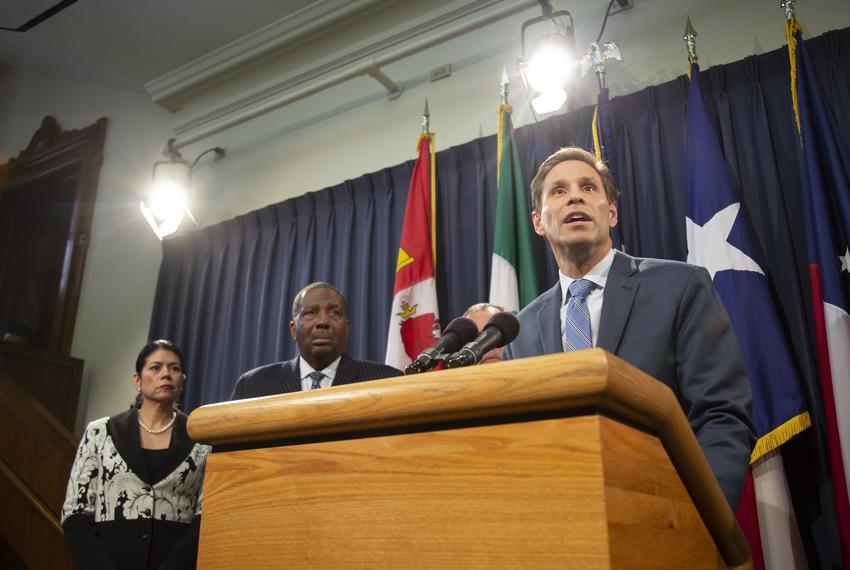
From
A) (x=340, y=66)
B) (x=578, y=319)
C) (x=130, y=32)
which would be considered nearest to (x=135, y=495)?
(x=578, y=319)

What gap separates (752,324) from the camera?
2613 millimetres

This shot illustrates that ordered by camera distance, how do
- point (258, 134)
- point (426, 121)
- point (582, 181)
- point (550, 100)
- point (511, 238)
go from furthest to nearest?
1. point (258, 134)
2. point (426, 121)
3. point (550, 100)
4. point (511, 238)
5. point (582, 181)

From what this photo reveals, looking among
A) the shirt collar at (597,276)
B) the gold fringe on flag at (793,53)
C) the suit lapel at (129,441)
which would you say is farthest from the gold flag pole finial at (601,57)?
the suit lapel at (129,441)

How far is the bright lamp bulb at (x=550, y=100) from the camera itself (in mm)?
3500

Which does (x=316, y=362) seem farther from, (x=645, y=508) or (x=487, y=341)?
(x=645, y=508)

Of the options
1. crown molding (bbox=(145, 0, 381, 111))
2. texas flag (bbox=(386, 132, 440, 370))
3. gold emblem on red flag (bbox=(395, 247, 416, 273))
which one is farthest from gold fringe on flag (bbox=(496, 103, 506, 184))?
crown molding (bbox=(145, 0, 381, 111))

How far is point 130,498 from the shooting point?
253cm

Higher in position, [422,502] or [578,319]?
[578,319]

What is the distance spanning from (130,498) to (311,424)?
1.96 m

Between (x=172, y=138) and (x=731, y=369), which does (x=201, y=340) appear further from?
(x=731, y=369)

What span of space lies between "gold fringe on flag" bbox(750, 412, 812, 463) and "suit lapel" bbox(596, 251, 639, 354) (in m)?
1.22

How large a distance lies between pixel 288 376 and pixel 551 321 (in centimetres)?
152

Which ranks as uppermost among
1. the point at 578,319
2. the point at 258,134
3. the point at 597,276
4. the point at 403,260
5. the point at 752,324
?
the point at 258,134

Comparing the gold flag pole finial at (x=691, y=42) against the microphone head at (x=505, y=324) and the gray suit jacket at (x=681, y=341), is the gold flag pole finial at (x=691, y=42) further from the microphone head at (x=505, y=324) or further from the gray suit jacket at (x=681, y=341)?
the microphone head at (x=505, y=324)
